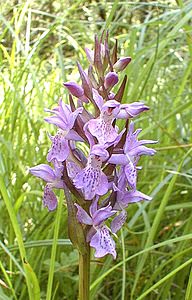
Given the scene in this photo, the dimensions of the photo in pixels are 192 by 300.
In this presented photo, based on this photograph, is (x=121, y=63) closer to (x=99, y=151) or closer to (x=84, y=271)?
(x=99, y=151)

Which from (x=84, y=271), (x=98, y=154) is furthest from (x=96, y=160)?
(x=84, y=271)

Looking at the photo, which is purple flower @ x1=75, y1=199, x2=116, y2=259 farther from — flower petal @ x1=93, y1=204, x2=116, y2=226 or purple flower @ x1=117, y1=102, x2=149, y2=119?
purple flower @ x1=117, y1=102, x2=149, y2=119

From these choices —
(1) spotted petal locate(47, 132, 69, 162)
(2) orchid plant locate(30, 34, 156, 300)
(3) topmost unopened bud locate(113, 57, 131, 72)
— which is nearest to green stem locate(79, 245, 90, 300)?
(2) orchid plant locate(30, 34, 156, 300)

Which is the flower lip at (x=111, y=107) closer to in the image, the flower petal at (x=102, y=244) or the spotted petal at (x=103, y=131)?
the spotted petal at (x=103, y=131)

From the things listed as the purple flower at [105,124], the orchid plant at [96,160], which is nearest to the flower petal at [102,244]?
the orchid plant at [96,160]

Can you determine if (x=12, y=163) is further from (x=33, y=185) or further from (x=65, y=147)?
(x=65, y=147)

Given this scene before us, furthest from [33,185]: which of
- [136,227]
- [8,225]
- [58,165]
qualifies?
[58,165]
